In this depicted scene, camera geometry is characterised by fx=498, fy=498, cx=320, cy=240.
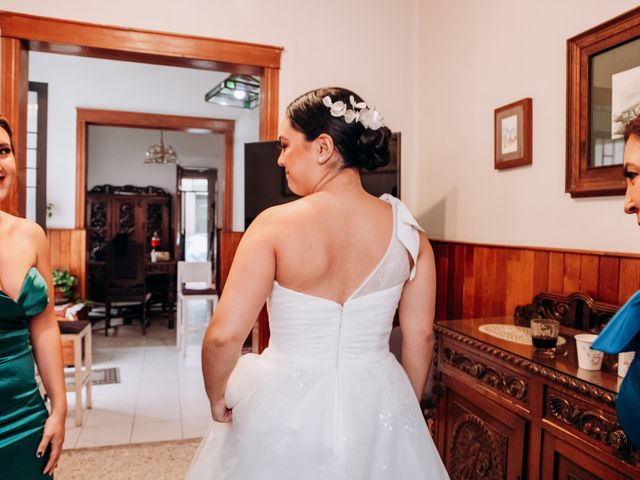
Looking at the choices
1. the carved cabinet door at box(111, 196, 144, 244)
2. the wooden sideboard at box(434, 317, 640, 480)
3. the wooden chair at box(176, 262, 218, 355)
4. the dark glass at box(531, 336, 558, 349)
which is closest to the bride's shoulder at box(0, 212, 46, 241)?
the wooden sideboard at box(434, 317, 640, 480)

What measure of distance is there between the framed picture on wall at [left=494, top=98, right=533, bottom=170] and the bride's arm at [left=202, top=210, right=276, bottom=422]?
1.45 metres

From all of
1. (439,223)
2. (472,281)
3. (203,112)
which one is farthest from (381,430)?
(203,112)

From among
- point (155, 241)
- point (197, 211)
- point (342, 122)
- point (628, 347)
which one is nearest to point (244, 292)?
point (342, 122)

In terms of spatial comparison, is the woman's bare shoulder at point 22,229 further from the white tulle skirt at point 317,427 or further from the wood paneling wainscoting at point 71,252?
the wood paneling wainscoting at point 71,252

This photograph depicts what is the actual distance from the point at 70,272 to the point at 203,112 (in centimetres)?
223

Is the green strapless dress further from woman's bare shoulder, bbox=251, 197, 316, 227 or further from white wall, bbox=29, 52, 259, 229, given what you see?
white wall, bbox=29, 52, 259, 229

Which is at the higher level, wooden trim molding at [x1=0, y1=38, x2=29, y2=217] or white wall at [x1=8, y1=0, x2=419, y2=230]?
white wall at [x1=8, y1=0, x2=419, y2=230]

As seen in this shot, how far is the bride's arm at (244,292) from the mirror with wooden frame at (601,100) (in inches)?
50.7

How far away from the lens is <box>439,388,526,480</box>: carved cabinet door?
5.08ft

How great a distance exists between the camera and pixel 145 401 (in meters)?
3.70

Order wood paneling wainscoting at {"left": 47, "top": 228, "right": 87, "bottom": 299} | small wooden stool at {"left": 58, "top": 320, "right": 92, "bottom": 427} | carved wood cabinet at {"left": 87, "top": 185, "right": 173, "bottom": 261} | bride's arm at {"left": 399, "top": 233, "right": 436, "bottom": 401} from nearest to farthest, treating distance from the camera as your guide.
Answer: bride's arm at {"left": 399, "top": 233, "right": 436, "bottom": 401} < small wooden stool at {"left": 58, "top": 320, "right": 92, "bottom": 427} < wood paneling wainscoting at {"left": 47, "top": 228, "right": 87, "bottom": 299} < carved wood cabinet at {"left": 87, "top": 185, "right": 173, "bottom": 261}

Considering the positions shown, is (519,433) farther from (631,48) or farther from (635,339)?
(631,48)

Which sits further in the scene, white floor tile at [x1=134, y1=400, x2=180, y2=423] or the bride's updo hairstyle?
white floor tile at [x1=134, y1=400, x2=180, y2=423]

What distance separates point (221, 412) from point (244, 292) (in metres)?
0.36
